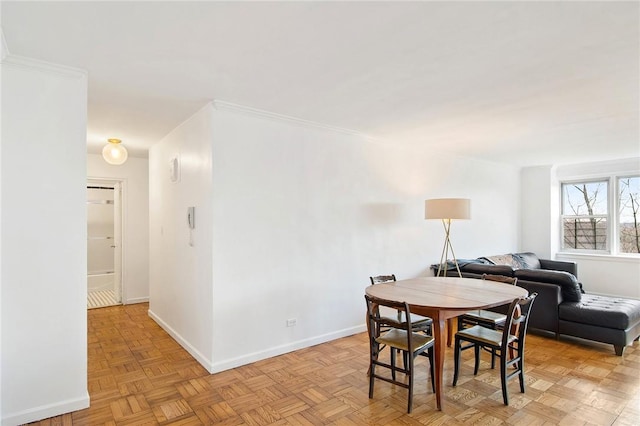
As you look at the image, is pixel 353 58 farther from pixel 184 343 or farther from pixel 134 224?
pixel 134 224

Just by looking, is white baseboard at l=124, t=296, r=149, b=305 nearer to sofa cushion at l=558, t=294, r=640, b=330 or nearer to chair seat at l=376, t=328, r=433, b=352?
chair seat at l=376, t=328, r=433, b=352

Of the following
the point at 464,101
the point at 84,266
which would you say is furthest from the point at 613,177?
the point at 84,266

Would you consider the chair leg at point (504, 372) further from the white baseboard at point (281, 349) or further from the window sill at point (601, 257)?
the window sill at point (601, 257)

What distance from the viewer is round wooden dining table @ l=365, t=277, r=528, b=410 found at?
2520 mm

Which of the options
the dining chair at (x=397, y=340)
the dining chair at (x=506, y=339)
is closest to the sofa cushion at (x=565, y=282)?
the dining chair at (x=506, y=339)

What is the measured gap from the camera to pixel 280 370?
3207mm

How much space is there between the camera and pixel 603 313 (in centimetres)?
372

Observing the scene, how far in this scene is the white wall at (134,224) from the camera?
575 cm

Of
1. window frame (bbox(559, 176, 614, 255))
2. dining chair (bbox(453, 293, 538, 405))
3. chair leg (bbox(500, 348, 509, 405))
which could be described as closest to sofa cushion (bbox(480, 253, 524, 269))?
window frame (bbox(559, 176, 614, 255))

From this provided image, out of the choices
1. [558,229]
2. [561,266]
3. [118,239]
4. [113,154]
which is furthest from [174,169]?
[558,229]

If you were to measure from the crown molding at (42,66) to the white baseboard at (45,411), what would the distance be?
226 cm

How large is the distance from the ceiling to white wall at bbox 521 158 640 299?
289 centimetres

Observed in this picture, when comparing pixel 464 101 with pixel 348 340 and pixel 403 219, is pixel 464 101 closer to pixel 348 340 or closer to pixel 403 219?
pixel 403 219

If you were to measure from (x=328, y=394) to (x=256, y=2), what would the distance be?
2659 mm
